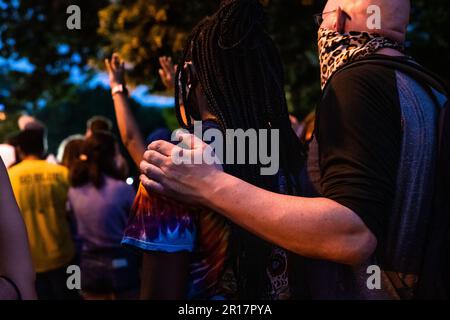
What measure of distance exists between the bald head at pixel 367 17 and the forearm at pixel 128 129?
6.23ft

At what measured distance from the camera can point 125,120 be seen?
12.4 ft

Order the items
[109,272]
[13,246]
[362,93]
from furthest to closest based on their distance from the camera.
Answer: [109,272] → [13,246] → [362,93]

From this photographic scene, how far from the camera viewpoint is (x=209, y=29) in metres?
2.08

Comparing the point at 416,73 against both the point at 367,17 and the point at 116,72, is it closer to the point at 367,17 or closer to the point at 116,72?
the point at 367,17

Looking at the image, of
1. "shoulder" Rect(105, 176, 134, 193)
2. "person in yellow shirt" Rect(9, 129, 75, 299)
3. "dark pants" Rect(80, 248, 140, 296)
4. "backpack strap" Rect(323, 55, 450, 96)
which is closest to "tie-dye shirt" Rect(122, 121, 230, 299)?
"backpack strap" Rect(323, 55, 450, 96)

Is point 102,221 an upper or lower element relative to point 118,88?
lower

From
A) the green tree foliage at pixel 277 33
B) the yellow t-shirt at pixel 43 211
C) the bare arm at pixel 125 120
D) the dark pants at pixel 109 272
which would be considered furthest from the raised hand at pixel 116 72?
the green tree foliage at pixel 277 33

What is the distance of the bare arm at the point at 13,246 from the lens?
1.81 m

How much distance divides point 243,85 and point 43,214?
457 centimetres

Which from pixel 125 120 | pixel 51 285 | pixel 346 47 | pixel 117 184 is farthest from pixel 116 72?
pixel 51 285

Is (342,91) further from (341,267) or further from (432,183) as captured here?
(341,267)

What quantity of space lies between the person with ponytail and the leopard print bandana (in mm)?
4008
